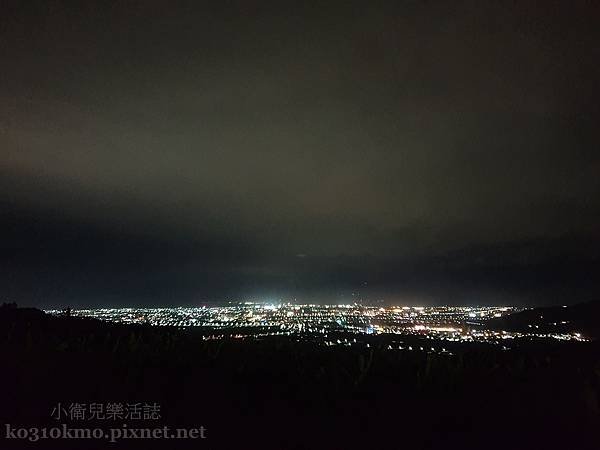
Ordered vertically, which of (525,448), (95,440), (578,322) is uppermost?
(95,440)

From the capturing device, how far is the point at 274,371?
5383 mm

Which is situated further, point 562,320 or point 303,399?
point 562,320

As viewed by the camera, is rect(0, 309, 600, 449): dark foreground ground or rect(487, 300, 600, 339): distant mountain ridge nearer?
rect(0, 309, 600, 449): dark foreground ground

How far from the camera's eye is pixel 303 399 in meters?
4.46

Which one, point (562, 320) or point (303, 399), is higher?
point (303, 399)

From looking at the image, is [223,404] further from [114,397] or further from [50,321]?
[50,321]

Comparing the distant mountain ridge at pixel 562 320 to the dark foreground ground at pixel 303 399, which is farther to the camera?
the distant mountain ridge at pixel 562 320

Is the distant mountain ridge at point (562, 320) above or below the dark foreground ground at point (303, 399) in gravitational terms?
below

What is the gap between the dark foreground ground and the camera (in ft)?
12.6

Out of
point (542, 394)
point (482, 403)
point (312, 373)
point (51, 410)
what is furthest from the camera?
point (312, 373)

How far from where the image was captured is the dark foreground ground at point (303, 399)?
385 cm

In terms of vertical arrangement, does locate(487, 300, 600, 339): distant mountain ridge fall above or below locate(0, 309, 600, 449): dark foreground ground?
below

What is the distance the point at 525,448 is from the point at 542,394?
133 cm

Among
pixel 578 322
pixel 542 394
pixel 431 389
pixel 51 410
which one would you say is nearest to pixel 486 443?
pixel 431 389
